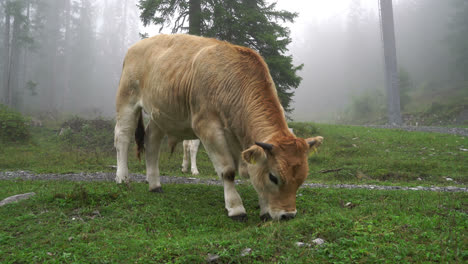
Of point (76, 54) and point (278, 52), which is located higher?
point (76, 54)

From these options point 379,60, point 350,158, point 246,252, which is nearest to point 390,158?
point 350,158

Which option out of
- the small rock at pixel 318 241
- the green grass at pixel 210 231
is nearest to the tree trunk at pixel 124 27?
the green grass at pixel 210 231

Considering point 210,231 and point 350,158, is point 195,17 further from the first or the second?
point 210,231

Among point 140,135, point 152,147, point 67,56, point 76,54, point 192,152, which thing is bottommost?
point 192,152

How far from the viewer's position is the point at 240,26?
13.6 m

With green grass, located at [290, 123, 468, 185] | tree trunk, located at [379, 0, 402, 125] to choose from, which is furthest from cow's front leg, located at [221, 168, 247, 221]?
tree trunk, located at [379, 0, 402, 125]

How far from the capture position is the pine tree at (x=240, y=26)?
1353cm

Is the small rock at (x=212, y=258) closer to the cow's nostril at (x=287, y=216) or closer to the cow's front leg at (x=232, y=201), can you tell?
the cow's nostril at (x=287, y=216)

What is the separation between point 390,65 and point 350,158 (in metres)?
16.2

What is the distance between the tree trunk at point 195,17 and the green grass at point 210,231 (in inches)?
415

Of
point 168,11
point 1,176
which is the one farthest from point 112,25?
point 1,176

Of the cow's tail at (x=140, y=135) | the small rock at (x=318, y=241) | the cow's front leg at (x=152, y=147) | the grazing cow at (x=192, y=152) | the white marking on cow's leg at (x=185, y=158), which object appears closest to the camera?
the small rock at (x=318, y=241)

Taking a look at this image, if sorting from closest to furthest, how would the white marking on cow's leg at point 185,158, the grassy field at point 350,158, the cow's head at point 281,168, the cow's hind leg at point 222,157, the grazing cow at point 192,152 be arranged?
the cow's head at point 281,168 → the cow's hind leg at point 222,157 → the grassy field at point 350,158 → the grazing cow at point 192,152 → the white marking on cow's leg at point 185,158

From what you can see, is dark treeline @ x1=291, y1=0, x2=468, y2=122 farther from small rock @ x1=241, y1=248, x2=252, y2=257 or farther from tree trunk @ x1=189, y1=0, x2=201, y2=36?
small rock @ x1=241, y1=248, x2=252, y2=257
